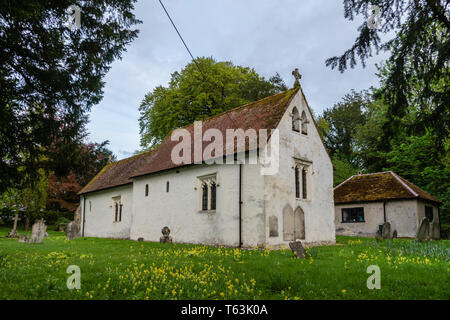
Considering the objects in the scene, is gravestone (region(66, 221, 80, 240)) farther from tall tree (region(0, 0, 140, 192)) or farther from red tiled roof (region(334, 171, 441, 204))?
red tiled roof (region(334, 171, 441, 204))

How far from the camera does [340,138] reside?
46.7 m

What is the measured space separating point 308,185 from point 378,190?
40.8 ft

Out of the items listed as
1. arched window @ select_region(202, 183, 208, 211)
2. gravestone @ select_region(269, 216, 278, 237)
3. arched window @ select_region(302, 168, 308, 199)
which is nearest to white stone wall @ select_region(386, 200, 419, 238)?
arched window @ select_region(302, 168, 308, 199)

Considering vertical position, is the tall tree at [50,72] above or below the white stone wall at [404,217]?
above

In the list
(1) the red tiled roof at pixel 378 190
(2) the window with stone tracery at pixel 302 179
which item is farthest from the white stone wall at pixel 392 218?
(2) the window with stone tracery at pixel 302 179

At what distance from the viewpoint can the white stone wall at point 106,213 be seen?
23469mm

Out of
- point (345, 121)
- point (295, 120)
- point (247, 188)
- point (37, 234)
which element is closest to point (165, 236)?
point (247, 188)

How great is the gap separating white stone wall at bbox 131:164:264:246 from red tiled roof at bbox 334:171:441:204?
15237 millimetres

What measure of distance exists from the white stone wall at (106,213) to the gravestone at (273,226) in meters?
12.5

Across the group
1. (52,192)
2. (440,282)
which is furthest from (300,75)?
(52,192)

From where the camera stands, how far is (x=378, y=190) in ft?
86.1

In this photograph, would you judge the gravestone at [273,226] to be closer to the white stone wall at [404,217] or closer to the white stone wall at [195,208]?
the white stone wall at [195,208]

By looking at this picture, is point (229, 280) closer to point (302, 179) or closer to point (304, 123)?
point (302, 179)

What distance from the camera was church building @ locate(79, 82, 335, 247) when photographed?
47.5ft
